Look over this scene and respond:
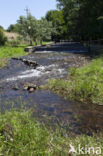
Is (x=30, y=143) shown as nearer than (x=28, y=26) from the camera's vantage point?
Yes

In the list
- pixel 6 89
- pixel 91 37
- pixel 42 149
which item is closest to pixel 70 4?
pixel 91 37

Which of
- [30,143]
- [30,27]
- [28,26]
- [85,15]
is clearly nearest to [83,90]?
[30,143]

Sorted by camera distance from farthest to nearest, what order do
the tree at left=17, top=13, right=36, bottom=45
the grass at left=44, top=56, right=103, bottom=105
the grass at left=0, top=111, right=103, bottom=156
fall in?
the tree at left=17, top=13, right=36, bottom=45
the grass at left=44, top=56, right=103, bottom=105
the grass at left=0, top=111, right=103, bottom=156

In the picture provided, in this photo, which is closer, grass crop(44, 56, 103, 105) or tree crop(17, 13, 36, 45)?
grass crop(44, 56, 103, 105)

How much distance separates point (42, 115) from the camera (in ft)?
17.4

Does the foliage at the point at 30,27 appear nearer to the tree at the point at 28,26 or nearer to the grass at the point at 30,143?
the tree at the point at 28,26

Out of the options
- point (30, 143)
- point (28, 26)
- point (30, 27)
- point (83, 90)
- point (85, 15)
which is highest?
point (85, 15)

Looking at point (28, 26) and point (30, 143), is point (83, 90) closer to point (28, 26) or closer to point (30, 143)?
point (30, 143)

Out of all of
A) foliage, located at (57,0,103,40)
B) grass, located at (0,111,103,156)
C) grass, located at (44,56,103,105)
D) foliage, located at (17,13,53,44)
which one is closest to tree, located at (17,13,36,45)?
foliage, located at (17,13,53,44)

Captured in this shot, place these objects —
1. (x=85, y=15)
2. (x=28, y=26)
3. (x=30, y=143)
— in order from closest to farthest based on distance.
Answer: (x=30, y=143) < (x=85, y=15) < (x=28, y=26)

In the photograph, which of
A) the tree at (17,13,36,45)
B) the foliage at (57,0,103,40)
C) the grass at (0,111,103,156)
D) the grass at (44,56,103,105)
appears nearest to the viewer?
the grass at (0,111,103,156)

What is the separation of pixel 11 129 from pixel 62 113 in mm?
2490

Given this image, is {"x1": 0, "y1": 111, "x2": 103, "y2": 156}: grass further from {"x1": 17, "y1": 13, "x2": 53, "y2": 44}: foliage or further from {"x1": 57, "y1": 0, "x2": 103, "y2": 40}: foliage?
{"x1": 17, "y1": 13, "x2": 53, "y2": 44}: foliage

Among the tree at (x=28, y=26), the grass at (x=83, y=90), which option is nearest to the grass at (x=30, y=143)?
the grass at (x=83, y=90)
